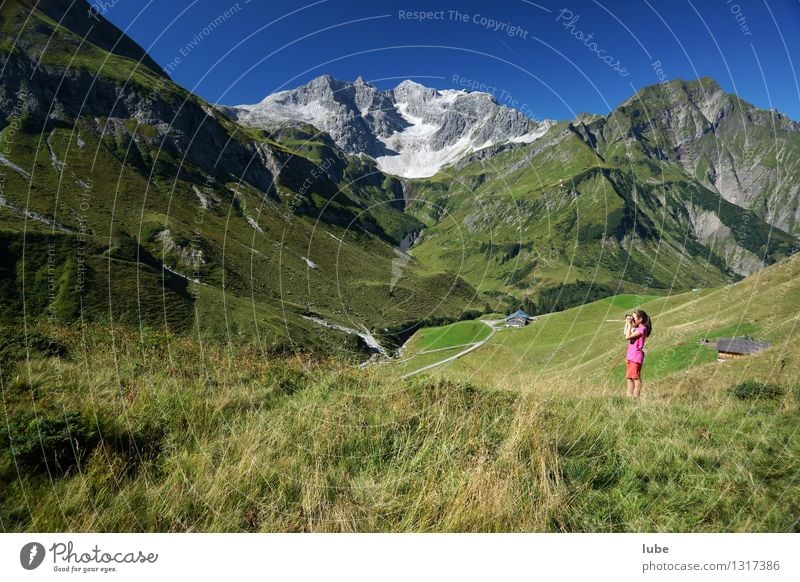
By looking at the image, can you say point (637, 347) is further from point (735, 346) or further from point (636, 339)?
point (735, 346)

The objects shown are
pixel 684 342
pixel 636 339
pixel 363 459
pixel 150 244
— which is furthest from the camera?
pixel 150 244

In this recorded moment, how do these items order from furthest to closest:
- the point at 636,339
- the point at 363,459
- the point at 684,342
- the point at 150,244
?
1. the point at 150,244
2. the point at 684,342
3. the point at 636,339
4. the point at 363,459

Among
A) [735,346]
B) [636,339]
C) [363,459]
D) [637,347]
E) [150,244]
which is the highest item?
[150,244]

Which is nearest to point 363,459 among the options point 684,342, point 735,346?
point 735,346

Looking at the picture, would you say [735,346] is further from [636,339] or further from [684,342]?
[636,339]

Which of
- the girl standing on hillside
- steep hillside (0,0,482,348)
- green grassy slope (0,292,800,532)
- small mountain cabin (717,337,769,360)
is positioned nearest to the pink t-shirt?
the girl standing on hillside

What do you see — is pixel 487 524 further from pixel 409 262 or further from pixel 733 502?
pixel 409 262

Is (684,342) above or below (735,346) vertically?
above

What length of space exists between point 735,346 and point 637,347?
22.0 m

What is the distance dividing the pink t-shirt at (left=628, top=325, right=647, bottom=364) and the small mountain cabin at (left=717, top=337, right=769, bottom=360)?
2017cm

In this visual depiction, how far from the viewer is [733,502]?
429 centimetres

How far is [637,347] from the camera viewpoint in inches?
452

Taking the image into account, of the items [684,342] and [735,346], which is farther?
[684,342]
